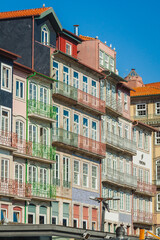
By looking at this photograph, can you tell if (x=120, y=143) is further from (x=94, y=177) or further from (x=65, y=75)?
(x=65, y=75)

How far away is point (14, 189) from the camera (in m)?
53.1

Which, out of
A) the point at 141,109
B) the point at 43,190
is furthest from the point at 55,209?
the point at 141,109

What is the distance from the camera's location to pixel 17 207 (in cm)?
5409

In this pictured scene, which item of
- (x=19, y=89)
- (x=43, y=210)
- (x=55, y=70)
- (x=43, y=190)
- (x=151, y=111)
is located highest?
(x=151, y=111)

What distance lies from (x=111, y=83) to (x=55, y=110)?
13.2m

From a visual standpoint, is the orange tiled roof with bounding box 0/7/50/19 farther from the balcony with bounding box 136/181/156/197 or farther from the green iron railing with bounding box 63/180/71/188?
the balcony with bounding box 136/181/156/197

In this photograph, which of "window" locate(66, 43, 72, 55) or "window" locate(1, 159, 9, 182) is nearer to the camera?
"window" locate(1, 159, 9, 182)

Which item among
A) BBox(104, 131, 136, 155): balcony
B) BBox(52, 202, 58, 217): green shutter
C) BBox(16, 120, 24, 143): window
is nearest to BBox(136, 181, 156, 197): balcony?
BBox(104, 131, 136, 155): balcony

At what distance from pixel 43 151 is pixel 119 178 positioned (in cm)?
1555

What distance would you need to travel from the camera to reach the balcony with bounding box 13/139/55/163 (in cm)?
5497

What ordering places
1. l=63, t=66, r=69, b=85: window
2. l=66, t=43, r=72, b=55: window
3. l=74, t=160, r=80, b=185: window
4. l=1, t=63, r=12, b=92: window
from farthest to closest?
l=66, t=43, r=72, b=55: window
l=63, t=66, r=69, b=85: window
l=74, t=160, r=80, b=185: window
l=1, t=63, r=12, b=92: window

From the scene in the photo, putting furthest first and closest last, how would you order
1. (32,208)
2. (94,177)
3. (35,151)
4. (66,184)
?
(94,177), (66,184), (35,151), (32,208)

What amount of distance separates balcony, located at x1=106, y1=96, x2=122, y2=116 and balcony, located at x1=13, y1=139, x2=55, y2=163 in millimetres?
12884

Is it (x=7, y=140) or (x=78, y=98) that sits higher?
(x=78, y=98)
